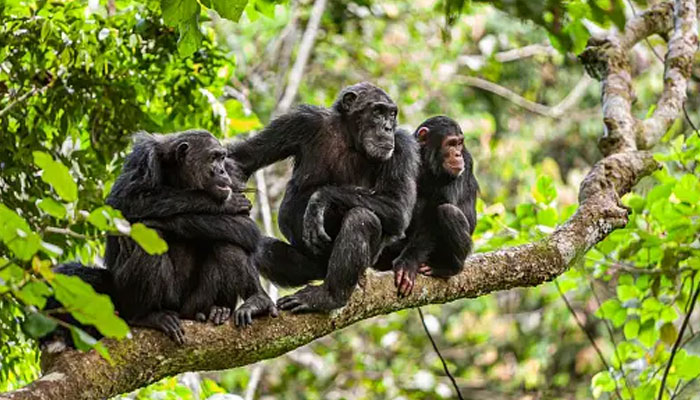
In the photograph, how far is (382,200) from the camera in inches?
188

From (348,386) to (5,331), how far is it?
7.37 meters

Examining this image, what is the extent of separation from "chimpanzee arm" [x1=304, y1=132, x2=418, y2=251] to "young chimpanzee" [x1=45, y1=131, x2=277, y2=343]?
1.16 feet

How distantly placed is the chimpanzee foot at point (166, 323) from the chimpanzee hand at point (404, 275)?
4.01 ft

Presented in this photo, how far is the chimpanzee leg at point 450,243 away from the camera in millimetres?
4809

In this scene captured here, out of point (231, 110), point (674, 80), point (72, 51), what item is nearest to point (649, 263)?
point (674, 80)

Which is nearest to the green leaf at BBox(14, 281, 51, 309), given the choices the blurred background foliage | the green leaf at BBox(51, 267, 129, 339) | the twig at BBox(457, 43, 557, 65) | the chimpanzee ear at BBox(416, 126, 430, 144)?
the blurred background foliage

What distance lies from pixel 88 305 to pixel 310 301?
190 centimetres

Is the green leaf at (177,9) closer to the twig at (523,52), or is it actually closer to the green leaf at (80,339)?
the green leaf at (80,339)

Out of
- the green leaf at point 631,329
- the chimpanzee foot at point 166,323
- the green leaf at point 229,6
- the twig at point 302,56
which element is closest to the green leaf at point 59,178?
the green leaf at point 229,6

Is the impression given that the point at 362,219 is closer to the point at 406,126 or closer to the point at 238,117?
the point at 238,117

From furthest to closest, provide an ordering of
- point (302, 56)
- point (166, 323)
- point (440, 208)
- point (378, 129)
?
point (302, 56), point (440, 208), point (378, 129), point (166, 323)

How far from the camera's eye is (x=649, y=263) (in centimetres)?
618


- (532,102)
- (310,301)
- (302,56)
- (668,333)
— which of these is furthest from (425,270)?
(532,102)

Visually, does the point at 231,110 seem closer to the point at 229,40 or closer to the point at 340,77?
the point at 229,40
